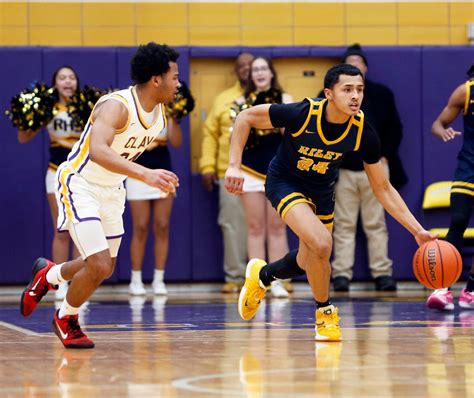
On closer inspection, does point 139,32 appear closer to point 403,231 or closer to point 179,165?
point 179,165

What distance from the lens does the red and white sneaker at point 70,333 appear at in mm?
6840

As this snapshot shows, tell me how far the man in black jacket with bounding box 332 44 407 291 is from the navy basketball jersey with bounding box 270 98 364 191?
4754 millimetres

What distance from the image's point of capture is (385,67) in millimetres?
12812

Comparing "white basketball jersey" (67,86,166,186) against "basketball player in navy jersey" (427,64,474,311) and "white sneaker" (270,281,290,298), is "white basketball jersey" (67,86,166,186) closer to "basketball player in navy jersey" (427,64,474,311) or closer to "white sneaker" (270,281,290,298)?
"basketball player in navy jersey" (427,64,474,311)

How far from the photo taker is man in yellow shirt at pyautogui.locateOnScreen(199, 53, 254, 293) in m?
12.2

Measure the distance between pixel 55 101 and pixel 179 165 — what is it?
177 centimetres

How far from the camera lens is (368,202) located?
12438 mm

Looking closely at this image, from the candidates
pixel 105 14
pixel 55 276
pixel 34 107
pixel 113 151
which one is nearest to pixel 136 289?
pixel 34 107

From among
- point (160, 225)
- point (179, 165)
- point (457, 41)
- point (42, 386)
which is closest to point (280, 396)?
point (42, 386)

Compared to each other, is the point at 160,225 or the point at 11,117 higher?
the point at 11,117

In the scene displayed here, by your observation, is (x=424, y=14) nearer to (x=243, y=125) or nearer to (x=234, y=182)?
(x=243, y=125)

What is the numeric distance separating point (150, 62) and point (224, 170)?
5.24 meters

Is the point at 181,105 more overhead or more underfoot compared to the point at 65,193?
more overhead

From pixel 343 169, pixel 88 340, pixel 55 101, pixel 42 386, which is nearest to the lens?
pixel 42 386
